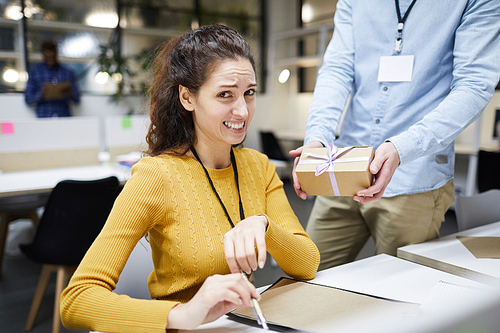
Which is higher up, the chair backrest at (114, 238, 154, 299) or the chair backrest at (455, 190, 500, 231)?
the chair backrest at (455, 190, 500, 231)

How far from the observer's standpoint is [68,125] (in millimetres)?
3184

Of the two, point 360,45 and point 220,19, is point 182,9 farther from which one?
point 360,45

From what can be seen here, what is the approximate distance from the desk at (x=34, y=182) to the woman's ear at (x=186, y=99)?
4.09 feet

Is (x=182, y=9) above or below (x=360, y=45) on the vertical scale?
above

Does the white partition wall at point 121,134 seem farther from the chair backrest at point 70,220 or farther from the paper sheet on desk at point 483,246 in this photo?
the paper sheet on desk at point 483,246

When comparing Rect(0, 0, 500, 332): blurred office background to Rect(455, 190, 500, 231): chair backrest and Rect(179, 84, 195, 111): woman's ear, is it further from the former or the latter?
Rect(179, 84, 195, 111): woman's ear

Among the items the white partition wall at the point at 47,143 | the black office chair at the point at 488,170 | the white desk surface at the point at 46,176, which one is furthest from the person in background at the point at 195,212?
the black office chair at the point at 488,170

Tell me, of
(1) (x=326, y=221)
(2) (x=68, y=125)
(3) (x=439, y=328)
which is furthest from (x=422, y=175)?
(2) (x=68, y=125)

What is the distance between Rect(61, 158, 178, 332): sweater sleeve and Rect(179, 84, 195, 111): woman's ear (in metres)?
0.22

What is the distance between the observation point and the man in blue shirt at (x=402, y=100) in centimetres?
119

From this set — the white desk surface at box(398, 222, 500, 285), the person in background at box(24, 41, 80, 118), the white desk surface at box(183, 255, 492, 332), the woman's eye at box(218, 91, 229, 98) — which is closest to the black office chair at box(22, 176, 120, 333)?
the woman's eye at box(218, 91, 229, 98)

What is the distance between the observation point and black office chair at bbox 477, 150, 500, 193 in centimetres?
354

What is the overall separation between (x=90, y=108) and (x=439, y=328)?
567 cm

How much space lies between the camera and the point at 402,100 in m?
1.33
